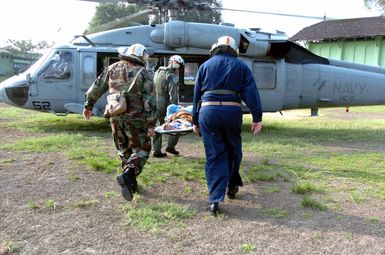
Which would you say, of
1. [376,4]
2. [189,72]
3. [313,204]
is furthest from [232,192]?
[376,4]

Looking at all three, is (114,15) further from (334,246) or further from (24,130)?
(334,246)

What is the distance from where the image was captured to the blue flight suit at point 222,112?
14.4ft

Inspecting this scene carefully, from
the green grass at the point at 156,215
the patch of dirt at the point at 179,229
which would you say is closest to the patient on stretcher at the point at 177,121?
the patch of dirt at the point at 179,229

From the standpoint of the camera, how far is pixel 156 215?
423 cm

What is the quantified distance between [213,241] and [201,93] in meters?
1.62

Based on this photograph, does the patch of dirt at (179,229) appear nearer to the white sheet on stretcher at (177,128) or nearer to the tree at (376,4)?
the white sheet on stretcher at (177,128)

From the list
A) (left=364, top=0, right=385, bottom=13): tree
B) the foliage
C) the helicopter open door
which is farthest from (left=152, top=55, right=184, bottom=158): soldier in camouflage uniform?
the foliage

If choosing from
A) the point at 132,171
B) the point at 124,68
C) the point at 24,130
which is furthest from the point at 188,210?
the point at 24,130

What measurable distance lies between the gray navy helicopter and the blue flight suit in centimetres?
586

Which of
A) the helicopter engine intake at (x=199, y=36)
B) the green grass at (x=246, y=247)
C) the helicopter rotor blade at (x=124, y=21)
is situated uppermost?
the helicopter rotor blade at (x=124, y=21)

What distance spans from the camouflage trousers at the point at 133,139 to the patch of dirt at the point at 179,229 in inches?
16.2

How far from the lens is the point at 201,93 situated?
461cm

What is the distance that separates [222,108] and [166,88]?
2989 mm

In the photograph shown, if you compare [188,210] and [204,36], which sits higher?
[204,36]
